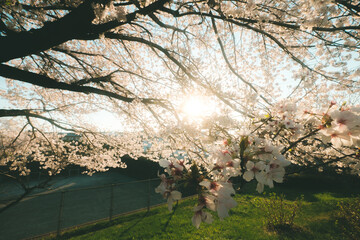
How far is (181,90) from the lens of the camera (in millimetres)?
4379

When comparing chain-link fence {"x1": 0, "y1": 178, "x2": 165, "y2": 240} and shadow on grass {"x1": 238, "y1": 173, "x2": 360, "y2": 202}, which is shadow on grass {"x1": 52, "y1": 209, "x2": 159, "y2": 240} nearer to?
chain-link fence {"x1": 0, "y1": 178, "x2": 165, "y2": 240}

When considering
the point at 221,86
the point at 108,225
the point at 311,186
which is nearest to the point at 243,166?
the point at 221,86

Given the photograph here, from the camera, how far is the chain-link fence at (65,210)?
24.5 feet

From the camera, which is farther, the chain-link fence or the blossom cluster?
the chain-link fence

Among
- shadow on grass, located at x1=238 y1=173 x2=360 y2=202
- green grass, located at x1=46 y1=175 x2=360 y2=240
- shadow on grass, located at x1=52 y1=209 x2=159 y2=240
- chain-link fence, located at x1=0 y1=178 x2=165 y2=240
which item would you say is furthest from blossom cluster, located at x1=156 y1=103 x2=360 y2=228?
shadow on grass, located at x1=238 y1=173 x2=360 y2=202

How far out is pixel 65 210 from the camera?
9.95 meters

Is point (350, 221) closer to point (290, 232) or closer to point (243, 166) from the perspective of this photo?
point (290, 232)

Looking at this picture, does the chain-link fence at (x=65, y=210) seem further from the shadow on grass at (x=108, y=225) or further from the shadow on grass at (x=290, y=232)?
the shadow on grass at (x=290, y=232)

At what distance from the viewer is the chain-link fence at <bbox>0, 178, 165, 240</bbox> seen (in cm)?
747

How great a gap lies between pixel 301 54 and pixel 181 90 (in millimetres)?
3669

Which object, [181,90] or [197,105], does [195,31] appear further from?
[197,105]

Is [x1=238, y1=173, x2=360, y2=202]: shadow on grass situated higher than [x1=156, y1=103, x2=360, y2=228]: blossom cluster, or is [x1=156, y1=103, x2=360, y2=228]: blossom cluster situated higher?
[x1=156, y1=103, x2=360, y2=228]: blossom cluster

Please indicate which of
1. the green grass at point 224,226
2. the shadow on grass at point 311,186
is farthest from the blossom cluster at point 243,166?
the shadow on grass at point 311,186

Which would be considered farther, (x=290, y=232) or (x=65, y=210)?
(x=65, y=210)
